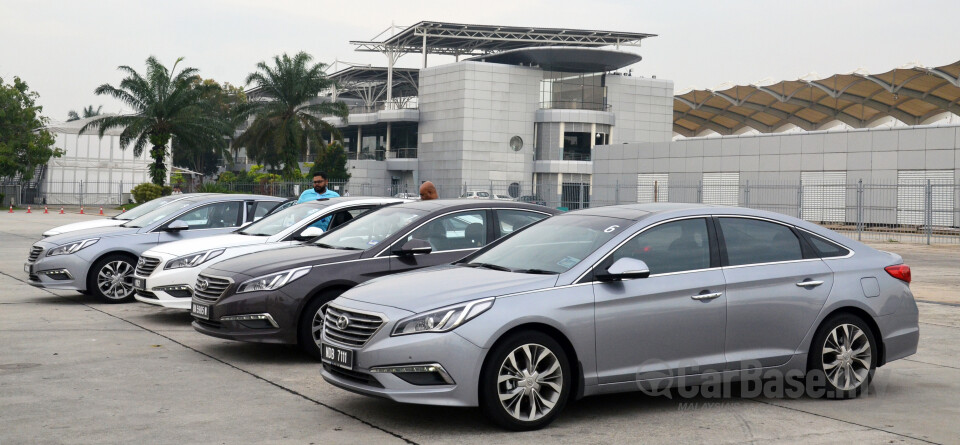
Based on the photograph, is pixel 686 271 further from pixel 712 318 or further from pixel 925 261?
pixel 925 261

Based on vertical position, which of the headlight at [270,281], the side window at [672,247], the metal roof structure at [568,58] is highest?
the metal roof structure at [568,58]

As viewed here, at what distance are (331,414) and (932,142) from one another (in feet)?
129

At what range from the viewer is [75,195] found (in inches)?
2635

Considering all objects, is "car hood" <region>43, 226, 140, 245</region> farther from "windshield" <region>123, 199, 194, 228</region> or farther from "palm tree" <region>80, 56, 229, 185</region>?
"palm tree" <region>80, 56, 229, 185</region>

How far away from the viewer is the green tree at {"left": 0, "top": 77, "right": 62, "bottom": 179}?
6097 centimetres

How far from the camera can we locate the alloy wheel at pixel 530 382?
5762 millimetres

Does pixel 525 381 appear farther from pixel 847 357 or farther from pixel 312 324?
pixel 312 324

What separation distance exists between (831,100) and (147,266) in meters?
53.3

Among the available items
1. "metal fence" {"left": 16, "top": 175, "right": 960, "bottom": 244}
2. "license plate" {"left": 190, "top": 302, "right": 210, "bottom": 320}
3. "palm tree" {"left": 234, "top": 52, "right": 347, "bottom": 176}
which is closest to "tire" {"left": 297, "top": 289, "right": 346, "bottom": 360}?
"license plate" {"left": 190, "top": 302, "right": 210, "bottom": 320}

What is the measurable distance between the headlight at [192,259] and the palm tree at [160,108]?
43376 millimetres

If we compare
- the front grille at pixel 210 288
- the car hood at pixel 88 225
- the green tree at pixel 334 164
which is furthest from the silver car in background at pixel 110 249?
the green tree at pixel 334 164

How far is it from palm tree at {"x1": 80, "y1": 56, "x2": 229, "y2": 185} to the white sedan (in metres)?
42.6

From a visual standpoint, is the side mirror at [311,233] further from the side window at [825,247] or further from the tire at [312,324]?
the side window at [825,247]

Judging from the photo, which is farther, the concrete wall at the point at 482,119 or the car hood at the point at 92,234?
the concrete wall at the point at 482,119
